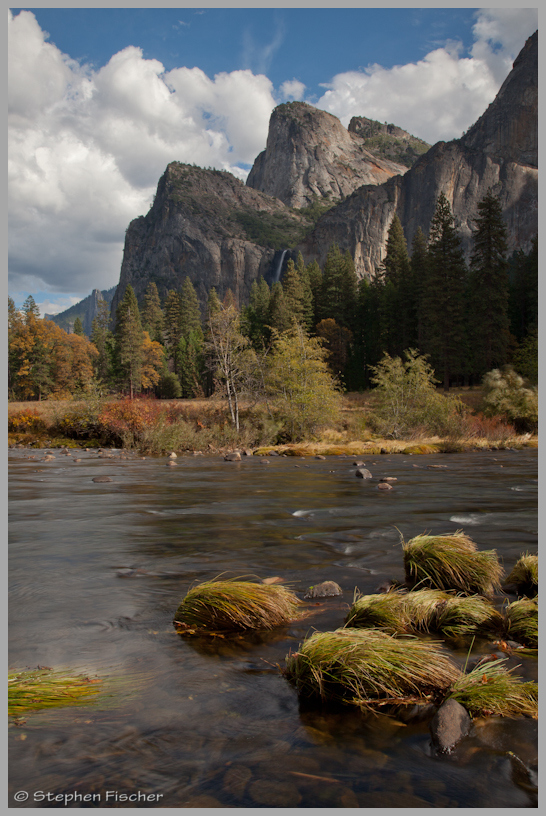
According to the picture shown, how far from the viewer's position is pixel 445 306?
2138 inches

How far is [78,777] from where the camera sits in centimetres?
309

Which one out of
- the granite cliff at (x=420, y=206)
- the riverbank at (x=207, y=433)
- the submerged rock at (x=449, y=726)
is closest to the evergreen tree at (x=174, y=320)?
the granite cliff at (x=420, y=206)

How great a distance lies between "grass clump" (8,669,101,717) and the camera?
12.6ft

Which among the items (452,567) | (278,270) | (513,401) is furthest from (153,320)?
(452,567)

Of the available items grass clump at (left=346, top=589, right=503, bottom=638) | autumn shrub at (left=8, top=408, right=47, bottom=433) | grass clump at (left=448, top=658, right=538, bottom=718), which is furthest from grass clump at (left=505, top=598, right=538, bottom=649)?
autumn shrub at (left=8, top=408, right=47, bottom=433)

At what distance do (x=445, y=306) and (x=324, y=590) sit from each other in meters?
53.4

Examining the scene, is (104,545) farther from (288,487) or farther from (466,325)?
(466,325)

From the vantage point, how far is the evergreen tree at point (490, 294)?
50.6 metres

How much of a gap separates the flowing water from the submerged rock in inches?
2.5

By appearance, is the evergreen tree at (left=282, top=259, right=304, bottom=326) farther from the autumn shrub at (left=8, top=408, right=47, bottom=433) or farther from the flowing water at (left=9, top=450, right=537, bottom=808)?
the flowing water at (left=9, top=450, right=537, bottom=808)

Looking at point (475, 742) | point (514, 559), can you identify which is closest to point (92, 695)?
point (475, 742)

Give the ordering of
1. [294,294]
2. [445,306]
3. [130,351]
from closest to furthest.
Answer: [445,306] < [294,294] < [130,351]

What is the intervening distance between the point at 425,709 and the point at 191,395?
76.1 meters

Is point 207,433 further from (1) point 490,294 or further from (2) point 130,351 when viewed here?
(2) point 130,351
